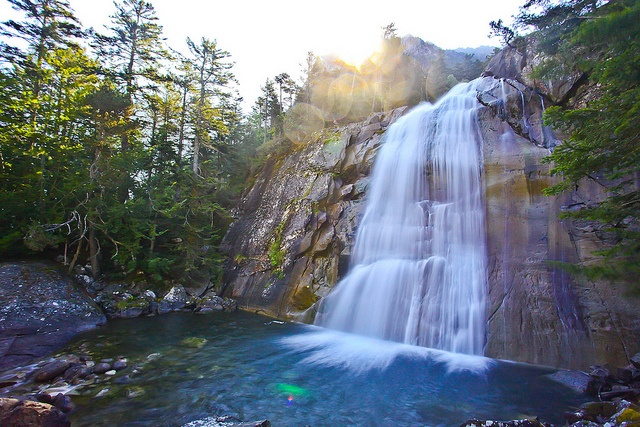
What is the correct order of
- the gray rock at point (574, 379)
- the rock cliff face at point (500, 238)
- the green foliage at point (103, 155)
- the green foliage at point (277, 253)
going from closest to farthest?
the gray rock at point (574, 379), the rock cliff face at point (500, 238), the green foliage at point (103, 155), the green foliage at point (277, 253)

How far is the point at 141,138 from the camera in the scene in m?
19.0

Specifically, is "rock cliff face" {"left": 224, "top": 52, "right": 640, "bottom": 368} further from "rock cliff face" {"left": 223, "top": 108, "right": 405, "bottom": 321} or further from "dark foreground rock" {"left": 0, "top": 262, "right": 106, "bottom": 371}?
"dark foreground rock" {"left": 0, "top": 262, "right": 106, "bottom": 371}

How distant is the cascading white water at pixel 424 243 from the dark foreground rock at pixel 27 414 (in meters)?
8.34

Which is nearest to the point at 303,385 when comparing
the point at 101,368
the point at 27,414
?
the point at 27,414

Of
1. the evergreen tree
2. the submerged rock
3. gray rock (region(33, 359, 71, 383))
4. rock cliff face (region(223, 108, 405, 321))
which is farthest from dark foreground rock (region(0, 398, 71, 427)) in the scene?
rock cliff face (region(223, 108, 405, 321))

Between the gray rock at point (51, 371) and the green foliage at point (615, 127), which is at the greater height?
the green foliage at point (615, 127)

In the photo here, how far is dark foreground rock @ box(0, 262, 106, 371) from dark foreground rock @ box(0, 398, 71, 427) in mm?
4161

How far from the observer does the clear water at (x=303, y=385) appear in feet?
17.3

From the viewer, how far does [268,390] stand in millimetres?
6250

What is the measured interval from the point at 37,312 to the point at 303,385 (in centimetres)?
873

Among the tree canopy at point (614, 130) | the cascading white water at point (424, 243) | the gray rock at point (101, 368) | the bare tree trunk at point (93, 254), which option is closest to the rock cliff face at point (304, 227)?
the cascading white water at point (424, 243)

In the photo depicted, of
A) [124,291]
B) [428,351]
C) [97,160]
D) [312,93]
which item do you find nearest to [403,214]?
[428,351]

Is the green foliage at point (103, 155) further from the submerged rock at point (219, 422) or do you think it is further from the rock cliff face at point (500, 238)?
the submerged rock at point (219, 422)

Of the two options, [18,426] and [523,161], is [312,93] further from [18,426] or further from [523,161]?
[18,426]
